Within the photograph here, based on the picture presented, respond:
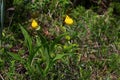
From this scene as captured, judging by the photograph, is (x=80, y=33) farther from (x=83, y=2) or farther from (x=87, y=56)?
(x=83, y=2)

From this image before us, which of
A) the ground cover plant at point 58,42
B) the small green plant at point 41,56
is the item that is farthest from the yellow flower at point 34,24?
the small green plant at point 41,56

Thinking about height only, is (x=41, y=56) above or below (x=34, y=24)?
below

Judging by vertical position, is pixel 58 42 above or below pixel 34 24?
below

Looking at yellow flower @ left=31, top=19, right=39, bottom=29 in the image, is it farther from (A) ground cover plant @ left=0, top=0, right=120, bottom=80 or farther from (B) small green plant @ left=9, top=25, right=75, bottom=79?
(B) small green plant @ left=9, top=25, right=75, bottom=79

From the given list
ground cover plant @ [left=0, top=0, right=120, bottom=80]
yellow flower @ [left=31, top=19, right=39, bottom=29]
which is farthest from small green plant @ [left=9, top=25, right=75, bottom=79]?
yellow flower @ [left=31, top=19, right=39, bottom=29]

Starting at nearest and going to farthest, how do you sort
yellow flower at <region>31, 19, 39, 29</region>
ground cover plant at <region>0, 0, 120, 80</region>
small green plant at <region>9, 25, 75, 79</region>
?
small green plant at <region>9, 25, 75, 79</region> → ground cover plant at <region>0, 0, 120, 80</region> → yellow flower at <region>31, 19, 39, 29</region>

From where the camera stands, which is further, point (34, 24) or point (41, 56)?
point (34, 24)

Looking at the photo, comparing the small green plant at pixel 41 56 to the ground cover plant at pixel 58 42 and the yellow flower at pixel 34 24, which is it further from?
the yellow flower at pixel 34 24

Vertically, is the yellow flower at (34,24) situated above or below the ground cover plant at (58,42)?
above
